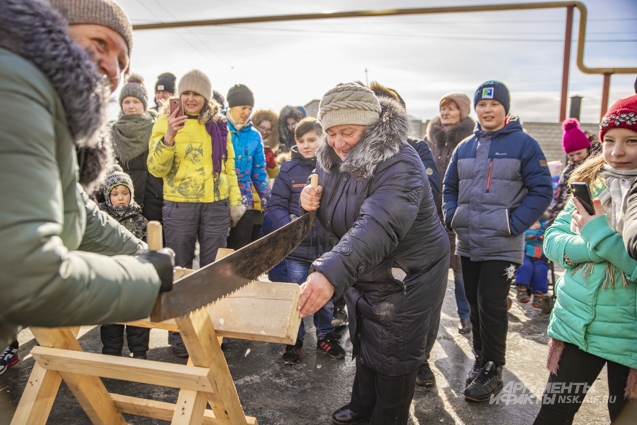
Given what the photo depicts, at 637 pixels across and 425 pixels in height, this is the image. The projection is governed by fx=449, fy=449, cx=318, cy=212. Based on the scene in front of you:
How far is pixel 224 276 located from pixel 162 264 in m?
0.52

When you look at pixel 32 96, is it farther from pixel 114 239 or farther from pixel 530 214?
pixel 530 214

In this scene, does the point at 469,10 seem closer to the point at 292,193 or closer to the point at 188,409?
the point at 292,193

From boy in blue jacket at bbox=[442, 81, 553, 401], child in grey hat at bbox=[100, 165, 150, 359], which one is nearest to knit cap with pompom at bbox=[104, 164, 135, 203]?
child in grey hat at bbox=[100, 165, 150, 359]

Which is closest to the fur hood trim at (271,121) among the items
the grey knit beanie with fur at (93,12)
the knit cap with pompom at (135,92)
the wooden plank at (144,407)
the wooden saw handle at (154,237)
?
the knit cap with pompom at (135,92)

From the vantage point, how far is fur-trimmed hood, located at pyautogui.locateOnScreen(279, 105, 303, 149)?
272 inches

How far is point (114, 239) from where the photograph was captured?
1969mm

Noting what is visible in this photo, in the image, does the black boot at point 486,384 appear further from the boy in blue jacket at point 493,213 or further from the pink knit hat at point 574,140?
the pink knit hat at point 574,140

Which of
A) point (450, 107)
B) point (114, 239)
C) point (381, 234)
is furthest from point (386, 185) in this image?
point (450, 107)

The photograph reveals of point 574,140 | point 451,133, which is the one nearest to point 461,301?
point 451,133

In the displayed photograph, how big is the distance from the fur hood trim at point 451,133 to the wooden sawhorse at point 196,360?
12.5ft

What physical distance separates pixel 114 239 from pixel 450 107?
4255mm

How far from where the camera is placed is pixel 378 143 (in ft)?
8.00

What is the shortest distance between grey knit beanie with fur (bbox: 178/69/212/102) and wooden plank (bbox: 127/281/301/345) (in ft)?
8.76

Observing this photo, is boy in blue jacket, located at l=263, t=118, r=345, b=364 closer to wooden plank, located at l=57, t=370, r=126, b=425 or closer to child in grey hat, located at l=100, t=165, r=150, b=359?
child in grey hat, located at l=100, t=165, r=150, b=359
